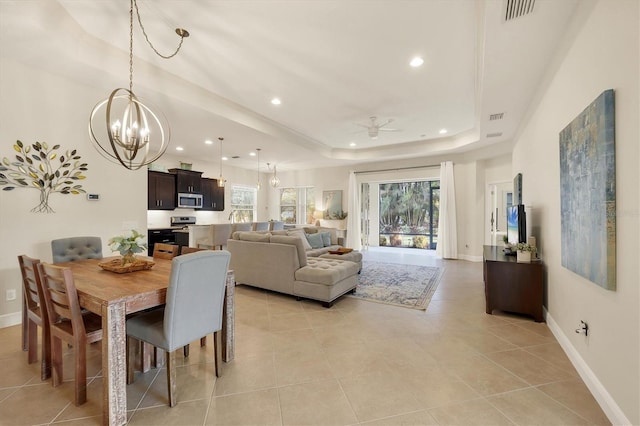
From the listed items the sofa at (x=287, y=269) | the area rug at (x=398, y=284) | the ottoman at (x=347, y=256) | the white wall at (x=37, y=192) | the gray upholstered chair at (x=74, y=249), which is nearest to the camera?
the gray upholstered chair at (x=74, y=249)

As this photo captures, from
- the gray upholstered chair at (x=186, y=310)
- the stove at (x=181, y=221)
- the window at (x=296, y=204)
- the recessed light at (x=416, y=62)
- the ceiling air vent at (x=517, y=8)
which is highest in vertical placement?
the recessed light at (x=416, y=62)

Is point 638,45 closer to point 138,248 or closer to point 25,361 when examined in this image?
point 138,248

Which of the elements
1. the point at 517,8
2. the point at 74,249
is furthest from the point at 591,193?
the point at 74,249

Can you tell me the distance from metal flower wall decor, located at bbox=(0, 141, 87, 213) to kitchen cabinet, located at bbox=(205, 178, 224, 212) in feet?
14.9

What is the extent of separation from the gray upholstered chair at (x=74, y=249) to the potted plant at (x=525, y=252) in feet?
15.9

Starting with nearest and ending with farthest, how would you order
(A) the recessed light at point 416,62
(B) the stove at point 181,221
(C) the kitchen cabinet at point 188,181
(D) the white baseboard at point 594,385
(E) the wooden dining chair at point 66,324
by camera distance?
(D) the white baseboard at point 594,385 < (E) the wooden dining chair at point 66,324 < (A) the recessed light at point 416,62 < (C) the kitchen cabinet at point 188,181 < (B) the stove at point 181,221

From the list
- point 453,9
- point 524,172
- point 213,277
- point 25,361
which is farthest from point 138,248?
point 524,172

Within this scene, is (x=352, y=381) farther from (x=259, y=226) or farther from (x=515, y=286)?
(x=259, y=226)

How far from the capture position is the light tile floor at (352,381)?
5.65 ft

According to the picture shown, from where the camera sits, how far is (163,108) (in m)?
4.11

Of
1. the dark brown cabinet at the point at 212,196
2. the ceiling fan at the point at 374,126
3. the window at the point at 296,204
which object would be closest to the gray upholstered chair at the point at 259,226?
the dark brown cabinet at the point at 212,196

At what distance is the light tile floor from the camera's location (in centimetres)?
172

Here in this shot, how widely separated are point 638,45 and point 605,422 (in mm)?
2164

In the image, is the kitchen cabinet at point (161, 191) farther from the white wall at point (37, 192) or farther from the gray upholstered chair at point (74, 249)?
the gray upholstered chair at point (74, 249)
